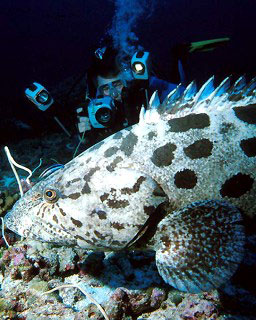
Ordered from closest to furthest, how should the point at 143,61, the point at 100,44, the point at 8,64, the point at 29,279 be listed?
the point at 29,279 → the point at 143,61 → the point at 100,44 → the point at 8,64

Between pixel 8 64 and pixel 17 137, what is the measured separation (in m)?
142

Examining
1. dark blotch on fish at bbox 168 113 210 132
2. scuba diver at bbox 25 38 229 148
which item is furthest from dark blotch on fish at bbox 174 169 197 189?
scuba diver at bbox 25 38 229 148

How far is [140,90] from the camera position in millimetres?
6023

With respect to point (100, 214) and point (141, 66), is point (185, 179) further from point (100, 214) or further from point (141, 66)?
point (141, 66)

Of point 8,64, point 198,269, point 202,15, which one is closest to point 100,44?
point 198,269

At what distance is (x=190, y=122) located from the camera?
281cm

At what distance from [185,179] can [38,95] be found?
5.30m

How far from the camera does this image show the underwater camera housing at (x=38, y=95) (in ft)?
21.3

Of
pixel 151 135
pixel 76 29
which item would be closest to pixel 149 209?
pixel 151 135

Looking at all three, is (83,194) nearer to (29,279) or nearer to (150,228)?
(150,228)

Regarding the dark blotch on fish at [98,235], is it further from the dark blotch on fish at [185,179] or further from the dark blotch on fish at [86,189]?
the dark blotch on fish at [185,179]

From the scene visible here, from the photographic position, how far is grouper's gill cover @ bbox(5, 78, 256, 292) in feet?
7.70

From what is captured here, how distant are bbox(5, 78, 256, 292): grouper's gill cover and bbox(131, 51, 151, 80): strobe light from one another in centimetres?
302

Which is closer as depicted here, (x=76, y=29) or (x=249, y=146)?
(x=249, y=146)
